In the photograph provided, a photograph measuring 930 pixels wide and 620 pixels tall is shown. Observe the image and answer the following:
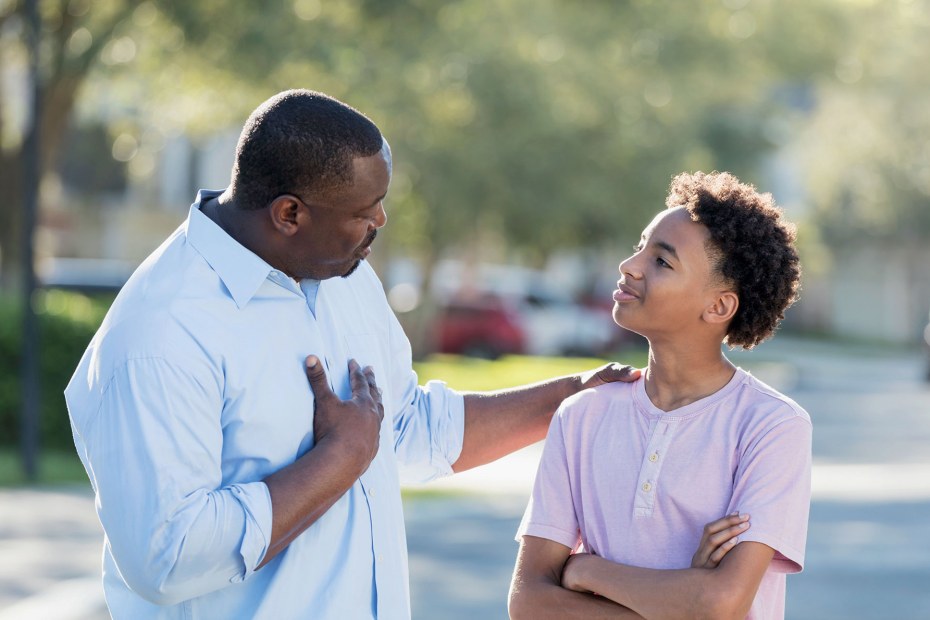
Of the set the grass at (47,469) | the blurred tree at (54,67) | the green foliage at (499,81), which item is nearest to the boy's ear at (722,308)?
the grass at (47,469)

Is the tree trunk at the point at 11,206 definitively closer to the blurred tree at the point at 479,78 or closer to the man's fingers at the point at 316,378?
the blurred tree at the point at 479,78

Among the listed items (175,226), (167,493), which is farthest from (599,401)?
(175,226)

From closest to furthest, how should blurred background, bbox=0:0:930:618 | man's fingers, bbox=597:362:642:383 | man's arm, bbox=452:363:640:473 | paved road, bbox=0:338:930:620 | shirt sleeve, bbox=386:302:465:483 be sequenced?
man's fingers, bbox=597:362:642:383 → shirt sleeve, bbox=386:302:465:483 → man's arm, bbox=452:363:640:473 → paved road, bbox=0:338:930:620 → blurred background, bbox=0:0:930:618

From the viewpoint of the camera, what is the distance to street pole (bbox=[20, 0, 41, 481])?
12.8 m

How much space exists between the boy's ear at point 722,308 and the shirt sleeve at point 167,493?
1060 mm

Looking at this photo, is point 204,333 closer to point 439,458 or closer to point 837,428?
point 439,458

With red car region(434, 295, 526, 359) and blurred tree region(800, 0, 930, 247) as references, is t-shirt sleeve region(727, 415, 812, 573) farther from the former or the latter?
blurred tree region(800, 0, 930, 247)

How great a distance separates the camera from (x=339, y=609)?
2914mm

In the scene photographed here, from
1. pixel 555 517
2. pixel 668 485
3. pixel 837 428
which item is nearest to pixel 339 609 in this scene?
A: pixel 555 517

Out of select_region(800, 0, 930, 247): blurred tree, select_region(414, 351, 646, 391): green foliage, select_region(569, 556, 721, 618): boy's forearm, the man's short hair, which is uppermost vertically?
select_region(800, 0, 930, 247): blurred tree

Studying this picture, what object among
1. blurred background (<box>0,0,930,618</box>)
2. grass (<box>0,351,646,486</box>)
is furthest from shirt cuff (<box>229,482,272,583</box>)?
grass (<box>0,351,646,486</box>)

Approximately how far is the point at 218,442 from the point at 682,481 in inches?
38.0

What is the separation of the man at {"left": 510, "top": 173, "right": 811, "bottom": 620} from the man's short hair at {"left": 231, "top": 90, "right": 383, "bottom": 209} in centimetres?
67

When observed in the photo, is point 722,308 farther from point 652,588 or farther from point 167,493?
point 167,493
